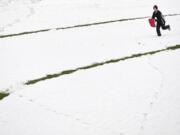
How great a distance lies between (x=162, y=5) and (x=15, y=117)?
20.8 metres

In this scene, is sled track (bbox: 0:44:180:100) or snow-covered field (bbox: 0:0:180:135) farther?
sled track (bbox: 0:44:180:100)

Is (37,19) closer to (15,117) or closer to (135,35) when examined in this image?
(135,35)

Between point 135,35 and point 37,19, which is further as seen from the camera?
point 37,19

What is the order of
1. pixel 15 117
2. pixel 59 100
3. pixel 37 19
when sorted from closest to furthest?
pixel 15 117, pixel 59 100, pixel 37 19

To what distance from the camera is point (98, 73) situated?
30.9ft

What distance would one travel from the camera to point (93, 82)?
8648 millimetres

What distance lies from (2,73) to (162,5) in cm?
1813

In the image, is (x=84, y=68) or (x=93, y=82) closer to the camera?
(x=93, y=82)

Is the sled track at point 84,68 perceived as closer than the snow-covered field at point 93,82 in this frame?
No

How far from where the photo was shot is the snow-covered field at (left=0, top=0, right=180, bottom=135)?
6258mm

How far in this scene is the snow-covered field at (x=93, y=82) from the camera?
20.5 feet

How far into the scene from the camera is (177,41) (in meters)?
12.4

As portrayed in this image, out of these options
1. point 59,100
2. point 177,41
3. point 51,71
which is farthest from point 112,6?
point 59,100

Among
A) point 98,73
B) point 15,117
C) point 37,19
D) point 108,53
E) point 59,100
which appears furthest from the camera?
point 37,19
